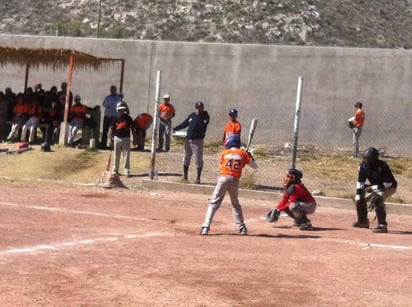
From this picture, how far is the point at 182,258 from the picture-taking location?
11.8 metres

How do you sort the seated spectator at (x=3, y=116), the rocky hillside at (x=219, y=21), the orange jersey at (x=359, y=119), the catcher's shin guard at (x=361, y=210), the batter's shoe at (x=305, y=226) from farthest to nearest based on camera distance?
the rocky hillside at (x=219, y=21)
the orange jersey at (x=359, y=119)
the seated spectator at (x=3, y=116)
the catcher's shin guard at (x=361, y=210)
the batter's shoe at (x=305, y=226)

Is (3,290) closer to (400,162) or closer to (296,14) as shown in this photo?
(400,162)

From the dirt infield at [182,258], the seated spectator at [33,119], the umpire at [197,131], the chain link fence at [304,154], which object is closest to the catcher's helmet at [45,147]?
A: the seated spectator at [33,119]

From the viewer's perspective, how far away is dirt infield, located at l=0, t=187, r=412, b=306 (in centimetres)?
942

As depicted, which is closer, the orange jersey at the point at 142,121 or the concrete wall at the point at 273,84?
the orange jersey at the point at 142,121

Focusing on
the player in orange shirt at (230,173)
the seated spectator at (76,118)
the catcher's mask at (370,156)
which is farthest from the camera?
the seated spectator at (76,118)

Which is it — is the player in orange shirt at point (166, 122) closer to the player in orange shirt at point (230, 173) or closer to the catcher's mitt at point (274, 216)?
the catcher's mitt at point (274, 216)

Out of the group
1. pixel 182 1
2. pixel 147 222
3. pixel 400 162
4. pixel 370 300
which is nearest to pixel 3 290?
pixel 370 300

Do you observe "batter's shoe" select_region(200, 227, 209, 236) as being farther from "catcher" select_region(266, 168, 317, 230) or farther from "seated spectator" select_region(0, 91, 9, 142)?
"seated spectator" select_region(0, 91, 9, 142)

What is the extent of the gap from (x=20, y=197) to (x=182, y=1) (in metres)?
35.5

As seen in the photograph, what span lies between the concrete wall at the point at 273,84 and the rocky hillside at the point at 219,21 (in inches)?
537

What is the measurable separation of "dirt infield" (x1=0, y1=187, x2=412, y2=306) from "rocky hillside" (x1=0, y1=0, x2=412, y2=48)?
3093 cm

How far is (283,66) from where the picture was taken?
3139cm

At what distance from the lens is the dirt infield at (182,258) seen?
9.42 meters
